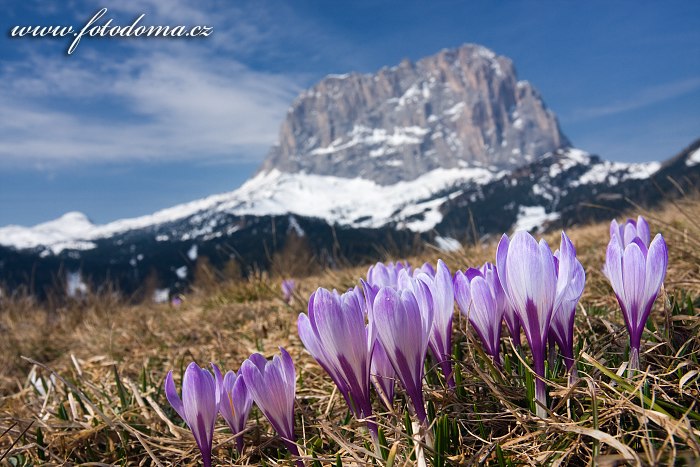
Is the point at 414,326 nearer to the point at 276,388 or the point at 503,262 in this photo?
the point at 503,262

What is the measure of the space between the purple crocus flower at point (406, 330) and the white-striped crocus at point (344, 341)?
5cm

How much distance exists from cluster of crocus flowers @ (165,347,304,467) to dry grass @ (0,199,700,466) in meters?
0.07

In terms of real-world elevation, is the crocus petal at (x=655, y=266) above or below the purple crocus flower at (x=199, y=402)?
above

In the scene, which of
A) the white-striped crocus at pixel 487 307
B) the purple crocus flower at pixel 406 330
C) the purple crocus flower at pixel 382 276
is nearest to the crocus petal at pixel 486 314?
the white-striped crocus at pixel 487 307

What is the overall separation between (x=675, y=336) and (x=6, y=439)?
262 centimetres

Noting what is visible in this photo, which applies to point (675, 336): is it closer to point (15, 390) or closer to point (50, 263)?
point (15, 390)

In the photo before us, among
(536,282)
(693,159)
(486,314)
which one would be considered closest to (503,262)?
(536,282)

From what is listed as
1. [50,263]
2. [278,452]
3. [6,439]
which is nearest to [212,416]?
[278,452]

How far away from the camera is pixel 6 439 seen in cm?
203

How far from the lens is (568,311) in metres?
1.26

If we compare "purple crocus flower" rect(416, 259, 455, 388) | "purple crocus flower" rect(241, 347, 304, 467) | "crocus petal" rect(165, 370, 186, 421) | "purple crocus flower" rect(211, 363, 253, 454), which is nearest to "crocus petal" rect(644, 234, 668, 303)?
"purple crocus flower" rect(416, 259, 455, 388)

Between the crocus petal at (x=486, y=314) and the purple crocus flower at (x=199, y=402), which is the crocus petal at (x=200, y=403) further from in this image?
the crocus petal at (x=486, y=314)

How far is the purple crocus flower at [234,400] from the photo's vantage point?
1.34 metres

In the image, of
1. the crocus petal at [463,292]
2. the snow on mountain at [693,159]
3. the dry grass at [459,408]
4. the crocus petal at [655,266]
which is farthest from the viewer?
the snow on mountain at [693,159]
